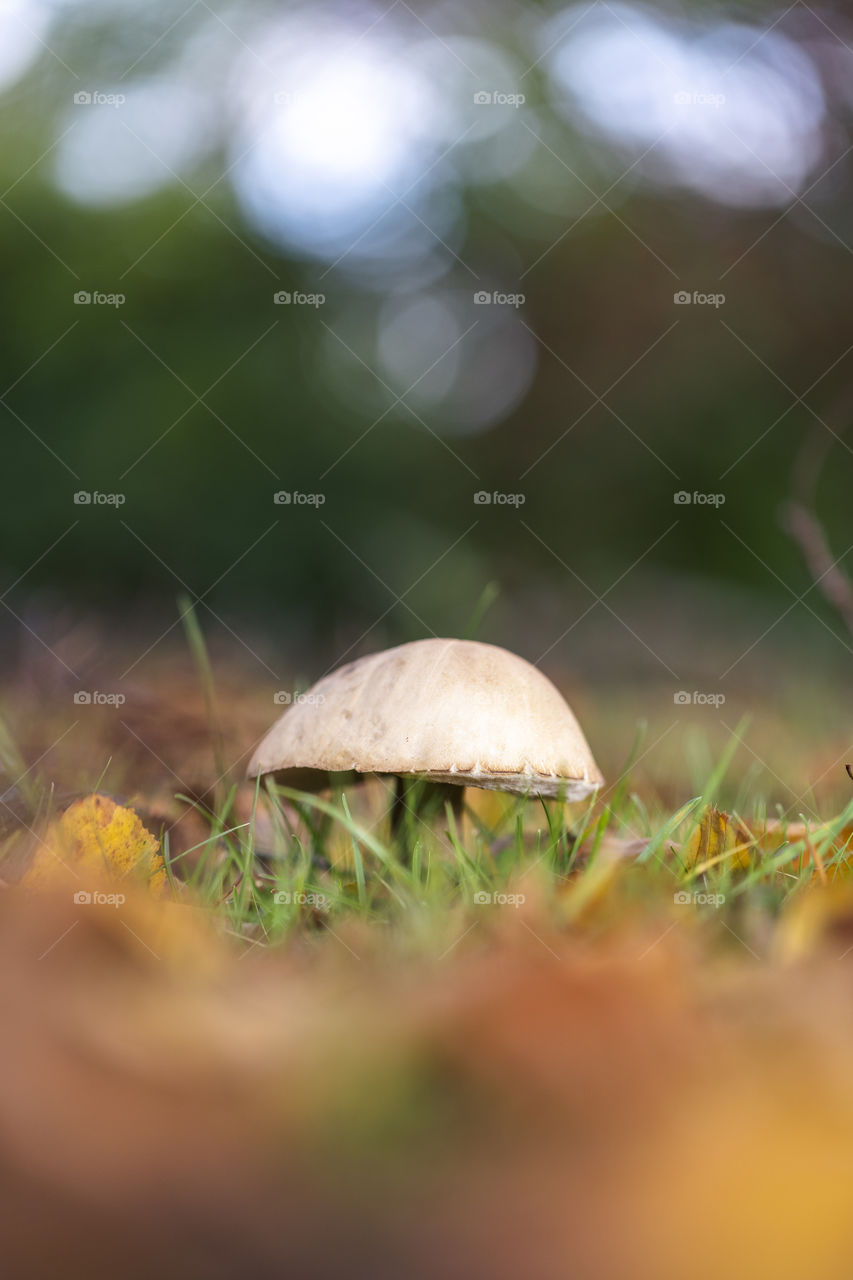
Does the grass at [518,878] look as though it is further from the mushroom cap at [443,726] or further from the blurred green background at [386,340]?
the blurred green background at [386,340]

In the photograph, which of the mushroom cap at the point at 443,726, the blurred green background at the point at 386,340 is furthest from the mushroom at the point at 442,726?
the blurred green background at the point at 386,340

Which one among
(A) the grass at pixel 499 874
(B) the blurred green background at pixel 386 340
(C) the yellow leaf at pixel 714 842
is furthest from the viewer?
(B) the blurred green background at pixel 386 340

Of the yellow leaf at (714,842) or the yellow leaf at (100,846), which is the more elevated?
the yellow leaf at (714,842)

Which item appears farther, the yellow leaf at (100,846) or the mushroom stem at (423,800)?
the mushroom stem at (423,800)

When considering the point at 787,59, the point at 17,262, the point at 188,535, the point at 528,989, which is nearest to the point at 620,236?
the point at 787,59

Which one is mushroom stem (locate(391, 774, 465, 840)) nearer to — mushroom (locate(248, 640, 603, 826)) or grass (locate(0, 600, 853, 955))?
grass (locate(0, 600, 853, 955))

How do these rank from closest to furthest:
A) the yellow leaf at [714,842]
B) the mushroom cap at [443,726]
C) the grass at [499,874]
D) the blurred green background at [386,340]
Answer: the grass at [499,874] → the yellow leaf at [714,842] → the mushroom cap at [443,726] → the blurred green background at [386,340]

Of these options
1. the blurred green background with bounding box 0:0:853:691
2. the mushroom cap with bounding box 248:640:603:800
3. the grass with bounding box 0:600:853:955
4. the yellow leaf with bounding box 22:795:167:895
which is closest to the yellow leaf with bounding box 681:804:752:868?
the grass with bounding box 0:600:853:955
